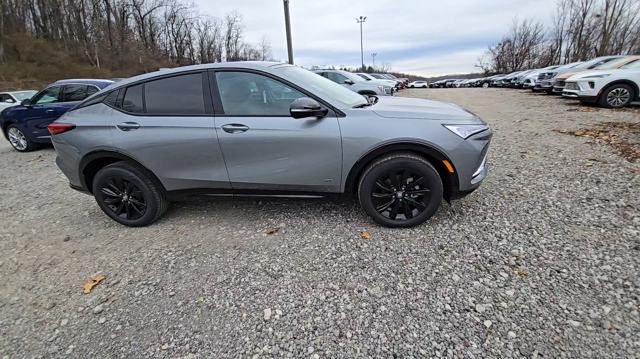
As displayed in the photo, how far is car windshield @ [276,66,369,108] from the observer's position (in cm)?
292

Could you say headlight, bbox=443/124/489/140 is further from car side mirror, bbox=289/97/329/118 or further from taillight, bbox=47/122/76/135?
taillight, bbox=47/122/76/135

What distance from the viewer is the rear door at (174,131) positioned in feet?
9.66

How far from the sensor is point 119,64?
39375 millimetres

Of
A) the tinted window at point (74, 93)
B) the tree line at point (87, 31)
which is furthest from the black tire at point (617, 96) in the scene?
the tree line at point (87, 31)

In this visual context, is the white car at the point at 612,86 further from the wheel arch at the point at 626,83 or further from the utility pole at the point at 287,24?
the utility pole at the point at 287,24

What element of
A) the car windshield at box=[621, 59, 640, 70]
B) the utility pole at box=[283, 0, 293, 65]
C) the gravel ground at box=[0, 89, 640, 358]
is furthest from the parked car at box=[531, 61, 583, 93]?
the gravel ground at box=[0, 89, 640, 358]

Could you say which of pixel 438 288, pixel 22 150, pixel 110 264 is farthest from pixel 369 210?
pixel 22 150

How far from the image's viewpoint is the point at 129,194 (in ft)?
10.8

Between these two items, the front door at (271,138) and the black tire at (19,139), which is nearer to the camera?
the front door at (271,138)

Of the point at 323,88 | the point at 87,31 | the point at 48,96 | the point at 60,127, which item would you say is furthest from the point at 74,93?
the point at 87,31

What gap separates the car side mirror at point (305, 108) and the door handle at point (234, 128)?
0.47 metres

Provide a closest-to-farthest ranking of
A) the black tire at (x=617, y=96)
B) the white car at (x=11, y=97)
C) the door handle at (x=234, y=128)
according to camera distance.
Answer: the door handle at (x=234, y=128) → the black tire at (x=617, y=96) → the white car at (x=11, y=97)

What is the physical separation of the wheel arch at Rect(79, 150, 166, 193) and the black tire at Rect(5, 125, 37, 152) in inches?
235

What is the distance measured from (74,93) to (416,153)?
25.0ft
